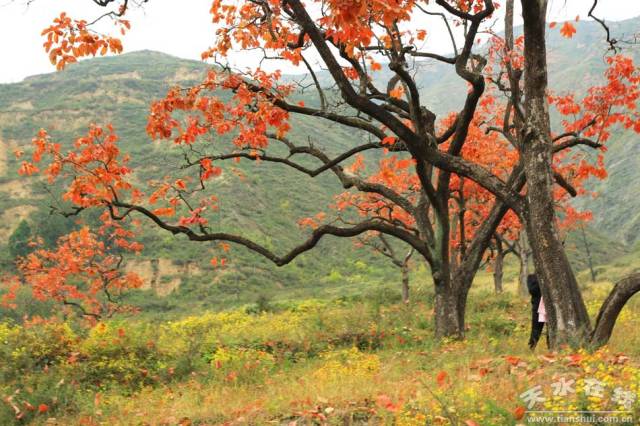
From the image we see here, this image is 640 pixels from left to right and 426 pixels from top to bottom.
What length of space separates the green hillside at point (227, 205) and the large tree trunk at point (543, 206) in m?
4.30

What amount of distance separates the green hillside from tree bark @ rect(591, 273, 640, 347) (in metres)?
6.20

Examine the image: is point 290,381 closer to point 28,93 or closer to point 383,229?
point 383,229

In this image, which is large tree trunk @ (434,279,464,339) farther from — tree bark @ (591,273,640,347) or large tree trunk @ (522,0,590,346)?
tree bark @ (591,273,640,347)

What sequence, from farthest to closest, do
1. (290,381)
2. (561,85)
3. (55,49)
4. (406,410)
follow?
(561,85) < (290,381) < (55,49) < (406,410)

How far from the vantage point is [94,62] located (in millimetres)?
124562

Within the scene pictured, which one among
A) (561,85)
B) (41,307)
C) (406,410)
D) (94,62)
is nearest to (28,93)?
(94,62)

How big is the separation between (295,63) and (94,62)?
129 metres

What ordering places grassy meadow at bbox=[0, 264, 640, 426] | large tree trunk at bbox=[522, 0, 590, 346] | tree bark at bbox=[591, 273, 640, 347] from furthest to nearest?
large tree trunk at bbox=[522, 0, 590, 346]
tree bark at bbox=[591, 273, 640, 347]
grassy meadow at bbox=[0, 264, 640, 426]

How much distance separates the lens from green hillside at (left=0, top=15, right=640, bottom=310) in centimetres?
4309

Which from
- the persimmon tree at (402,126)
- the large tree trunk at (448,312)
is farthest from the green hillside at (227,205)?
the large tree trunk at (448,312)

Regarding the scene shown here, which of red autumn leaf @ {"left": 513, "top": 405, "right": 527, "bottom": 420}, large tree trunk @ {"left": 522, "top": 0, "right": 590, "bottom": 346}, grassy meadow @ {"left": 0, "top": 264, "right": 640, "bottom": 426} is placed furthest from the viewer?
large tree trunk @ {"left": 522, "top": 0, "right": 590, "bottom": 346}

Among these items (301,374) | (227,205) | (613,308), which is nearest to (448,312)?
(301,374)

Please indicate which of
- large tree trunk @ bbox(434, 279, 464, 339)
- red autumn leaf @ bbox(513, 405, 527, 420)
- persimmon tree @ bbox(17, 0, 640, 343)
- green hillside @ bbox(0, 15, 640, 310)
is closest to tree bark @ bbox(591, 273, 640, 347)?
persimmon tree @ bbox(17, 0, 640, 343)

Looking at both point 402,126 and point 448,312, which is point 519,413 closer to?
point 402,126
